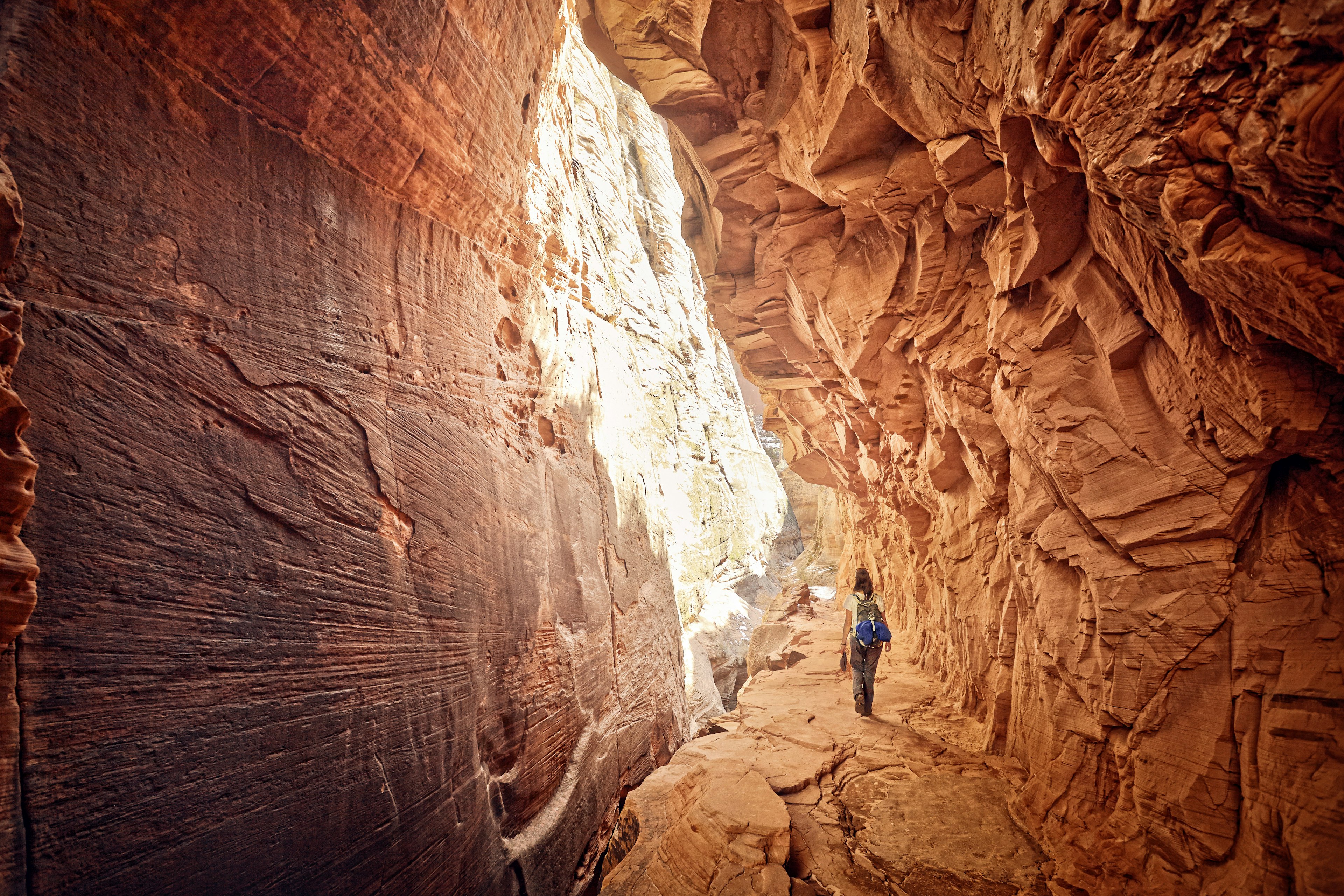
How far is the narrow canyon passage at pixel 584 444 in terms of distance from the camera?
86.4 inches

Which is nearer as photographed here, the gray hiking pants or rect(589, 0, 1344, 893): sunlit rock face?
rect(589, 0, 1344, 893): sunlit rock face

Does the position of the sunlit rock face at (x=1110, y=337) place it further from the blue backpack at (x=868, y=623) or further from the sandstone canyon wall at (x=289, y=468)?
the sandstone canyon wall at (x=289, y=468)

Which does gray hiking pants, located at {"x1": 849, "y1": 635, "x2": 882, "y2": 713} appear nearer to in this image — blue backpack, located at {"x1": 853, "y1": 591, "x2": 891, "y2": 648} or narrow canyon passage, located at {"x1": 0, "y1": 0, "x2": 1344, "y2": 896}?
blue backpack, located at {"x1": 853, "y1": 591, "x2": 891, "y2": 648}

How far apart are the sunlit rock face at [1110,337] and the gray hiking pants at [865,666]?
1.14 meters

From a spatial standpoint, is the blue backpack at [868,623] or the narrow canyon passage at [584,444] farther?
the blue backpack at [868,623]

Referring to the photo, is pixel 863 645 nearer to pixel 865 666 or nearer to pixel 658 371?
pixel 865 666

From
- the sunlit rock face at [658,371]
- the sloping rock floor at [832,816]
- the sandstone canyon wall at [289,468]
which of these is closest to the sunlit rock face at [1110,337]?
the sloping rock floor at [832,816]

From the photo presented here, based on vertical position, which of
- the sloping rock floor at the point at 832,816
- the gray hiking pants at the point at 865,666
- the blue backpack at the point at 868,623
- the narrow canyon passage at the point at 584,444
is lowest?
the sloping rock floor at the point at 832,816

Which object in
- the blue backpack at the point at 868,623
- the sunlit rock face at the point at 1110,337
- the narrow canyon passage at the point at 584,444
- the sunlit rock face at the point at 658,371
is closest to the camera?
the sunlit rock face at the point at 1110,337

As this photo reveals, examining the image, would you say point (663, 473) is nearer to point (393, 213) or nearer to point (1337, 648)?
point (393, 213)

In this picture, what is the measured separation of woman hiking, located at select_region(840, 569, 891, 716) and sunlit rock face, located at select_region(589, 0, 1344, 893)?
1129 millimetres

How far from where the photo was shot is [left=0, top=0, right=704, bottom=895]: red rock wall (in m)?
2.29

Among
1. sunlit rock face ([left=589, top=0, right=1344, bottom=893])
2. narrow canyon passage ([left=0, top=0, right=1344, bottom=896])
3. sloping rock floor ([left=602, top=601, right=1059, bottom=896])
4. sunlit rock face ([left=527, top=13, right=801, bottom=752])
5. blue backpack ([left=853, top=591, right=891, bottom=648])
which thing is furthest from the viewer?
sunlit rock face ([left=527, top=13, right=801, bottom=752])

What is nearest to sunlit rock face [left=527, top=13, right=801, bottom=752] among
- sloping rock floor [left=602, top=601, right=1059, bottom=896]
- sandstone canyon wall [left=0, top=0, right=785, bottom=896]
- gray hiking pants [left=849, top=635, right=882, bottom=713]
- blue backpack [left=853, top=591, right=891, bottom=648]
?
sandstone canyon wall [left=0, top=0, right=785, bottom=896]
